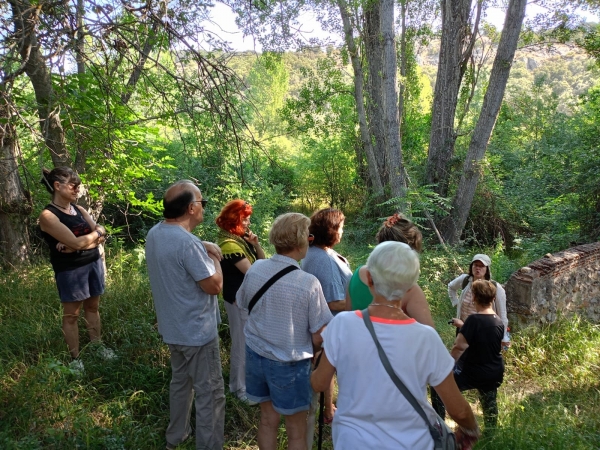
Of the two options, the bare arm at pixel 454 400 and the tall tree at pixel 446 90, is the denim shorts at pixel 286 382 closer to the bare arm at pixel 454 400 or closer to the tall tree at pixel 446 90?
the bare arm at pixel 454 400

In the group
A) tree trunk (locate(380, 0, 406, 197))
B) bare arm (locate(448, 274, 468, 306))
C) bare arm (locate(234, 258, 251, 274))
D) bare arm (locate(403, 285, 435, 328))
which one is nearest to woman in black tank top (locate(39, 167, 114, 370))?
bare arm (locate(234, 258, 251, 274))

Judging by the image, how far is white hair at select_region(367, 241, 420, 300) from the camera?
69.4 inches

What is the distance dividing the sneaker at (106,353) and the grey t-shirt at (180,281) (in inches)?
53.9

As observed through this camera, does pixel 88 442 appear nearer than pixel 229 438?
Yes

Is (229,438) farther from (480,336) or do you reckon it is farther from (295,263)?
(480,336)

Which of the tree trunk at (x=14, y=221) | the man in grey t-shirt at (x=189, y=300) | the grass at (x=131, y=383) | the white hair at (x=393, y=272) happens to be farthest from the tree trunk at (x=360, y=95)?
the white hair at (x=393, y=272)

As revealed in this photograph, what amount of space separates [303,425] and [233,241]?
4.92ft

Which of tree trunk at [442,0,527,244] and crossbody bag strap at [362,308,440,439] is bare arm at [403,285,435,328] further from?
tree trunk at [442,0,527,244]

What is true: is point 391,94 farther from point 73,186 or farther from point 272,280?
point 272,280

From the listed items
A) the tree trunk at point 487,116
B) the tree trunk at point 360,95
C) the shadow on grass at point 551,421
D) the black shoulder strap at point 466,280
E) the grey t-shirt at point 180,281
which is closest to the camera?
the grey t-shirt at point 180,281

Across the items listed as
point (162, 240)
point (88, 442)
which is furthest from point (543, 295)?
point (88, 442)

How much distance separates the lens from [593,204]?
27.3 feet

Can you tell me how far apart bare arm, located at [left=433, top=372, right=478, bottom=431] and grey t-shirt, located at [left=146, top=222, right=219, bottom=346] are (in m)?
1.59

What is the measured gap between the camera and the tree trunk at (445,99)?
35.0 ft
